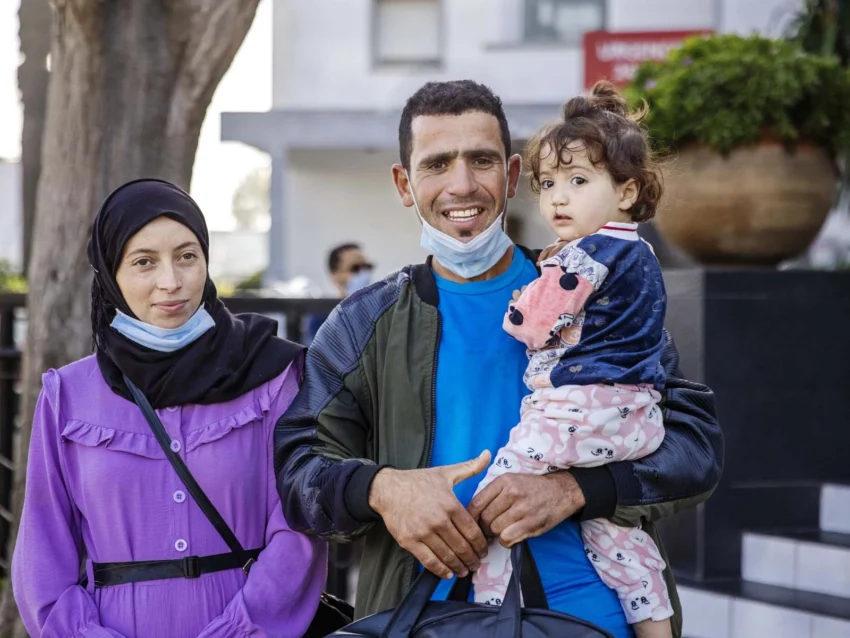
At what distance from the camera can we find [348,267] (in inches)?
372

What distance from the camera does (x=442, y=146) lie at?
2945 millimetres

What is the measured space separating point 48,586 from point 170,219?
0.93 m

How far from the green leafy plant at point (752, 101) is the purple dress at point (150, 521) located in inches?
127

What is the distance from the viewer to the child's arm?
2.74 meters

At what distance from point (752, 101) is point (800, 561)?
6.75 ft

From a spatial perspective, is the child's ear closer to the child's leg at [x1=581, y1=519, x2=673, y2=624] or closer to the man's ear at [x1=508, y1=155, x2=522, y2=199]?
the man's ear at [x1=508, y1=155, x2=522, y2=199]

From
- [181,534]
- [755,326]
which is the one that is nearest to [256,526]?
[181,534]

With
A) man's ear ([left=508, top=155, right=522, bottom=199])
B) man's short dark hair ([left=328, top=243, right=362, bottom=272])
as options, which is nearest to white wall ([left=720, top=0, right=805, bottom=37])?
man's short dark hair ([left=328, top=243, right=362, bottom=272])

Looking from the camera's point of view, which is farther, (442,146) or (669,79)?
(669,79)

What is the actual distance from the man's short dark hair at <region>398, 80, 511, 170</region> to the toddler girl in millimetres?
157

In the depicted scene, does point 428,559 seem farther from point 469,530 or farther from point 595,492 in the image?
point 595,492

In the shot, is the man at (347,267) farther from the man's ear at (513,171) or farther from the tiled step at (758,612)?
the man's ear at (513,171)

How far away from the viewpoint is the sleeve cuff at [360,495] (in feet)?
8.88

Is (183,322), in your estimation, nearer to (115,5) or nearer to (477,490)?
(477,490)
